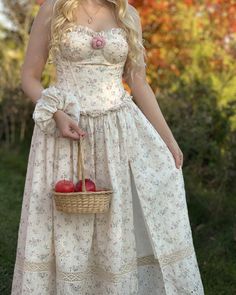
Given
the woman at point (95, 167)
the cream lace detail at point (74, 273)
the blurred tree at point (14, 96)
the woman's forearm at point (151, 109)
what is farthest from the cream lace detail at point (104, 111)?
the blurred tree at point (14, 96)

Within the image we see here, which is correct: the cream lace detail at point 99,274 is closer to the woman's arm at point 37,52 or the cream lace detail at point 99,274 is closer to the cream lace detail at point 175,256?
the cream lace detail at point 175,256

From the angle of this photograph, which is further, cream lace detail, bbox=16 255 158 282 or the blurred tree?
the blurred tree

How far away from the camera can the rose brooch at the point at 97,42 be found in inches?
119

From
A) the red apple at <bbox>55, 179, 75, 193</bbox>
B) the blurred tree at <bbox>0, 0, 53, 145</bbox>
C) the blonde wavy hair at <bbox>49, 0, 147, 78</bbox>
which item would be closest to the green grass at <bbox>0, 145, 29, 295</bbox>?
the blurred tree at <bbox>0, 0, 53, 145</bbox>

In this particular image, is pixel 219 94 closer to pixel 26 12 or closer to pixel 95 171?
pixel 95 171

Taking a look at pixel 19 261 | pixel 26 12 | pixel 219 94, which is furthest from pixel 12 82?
pixel 19 261

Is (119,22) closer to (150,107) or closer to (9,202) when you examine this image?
(150,107)

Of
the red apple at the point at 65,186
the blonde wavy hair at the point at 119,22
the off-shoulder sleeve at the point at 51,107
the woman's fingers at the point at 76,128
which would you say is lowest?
the red apple at the point at 65,186

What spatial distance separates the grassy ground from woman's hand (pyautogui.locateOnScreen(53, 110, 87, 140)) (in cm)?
129

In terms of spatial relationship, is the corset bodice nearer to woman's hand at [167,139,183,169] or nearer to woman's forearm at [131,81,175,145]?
woman's forearm at [131,81,175,145]

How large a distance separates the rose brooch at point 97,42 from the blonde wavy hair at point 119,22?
0.45 feet

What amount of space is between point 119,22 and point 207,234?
2105mm

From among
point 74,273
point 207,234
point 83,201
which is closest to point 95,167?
point 83,201

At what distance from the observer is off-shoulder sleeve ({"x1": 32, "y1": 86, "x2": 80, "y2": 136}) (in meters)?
2.96
